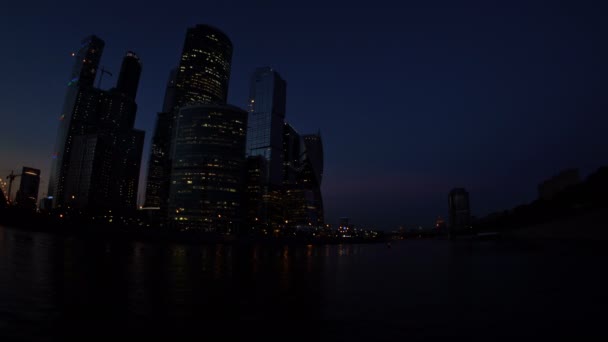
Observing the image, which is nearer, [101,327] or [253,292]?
[101,327]

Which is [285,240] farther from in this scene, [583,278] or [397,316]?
[397,316]

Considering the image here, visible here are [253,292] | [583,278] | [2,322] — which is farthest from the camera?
[583,278]

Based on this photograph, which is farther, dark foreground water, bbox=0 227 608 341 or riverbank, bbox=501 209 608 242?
riverbank, bbox=501 209 608 242

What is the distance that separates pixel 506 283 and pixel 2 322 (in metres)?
37.5

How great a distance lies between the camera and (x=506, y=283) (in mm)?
32656

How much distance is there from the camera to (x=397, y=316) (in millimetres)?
18453

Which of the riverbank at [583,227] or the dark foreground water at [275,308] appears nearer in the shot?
the dark foreground water at [275,308]

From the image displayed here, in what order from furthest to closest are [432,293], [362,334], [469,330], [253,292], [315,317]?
[432,293] → [253,292] → [315,317] → [469,330] → [362,334]

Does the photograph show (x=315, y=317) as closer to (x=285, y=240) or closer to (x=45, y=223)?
(x=45, y=223)

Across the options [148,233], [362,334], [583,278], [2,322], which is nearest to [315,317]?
[362,334]

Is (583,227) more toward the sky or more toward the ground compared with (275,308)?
more toward the sky

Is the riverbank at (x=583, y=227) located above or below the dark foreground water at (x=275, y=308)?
above

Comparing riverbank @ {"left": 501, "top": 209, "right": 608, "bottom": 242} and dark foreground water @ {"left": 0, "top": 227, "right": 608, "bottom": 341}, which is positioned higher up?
riverbank @ {"left": 501, "top": 209, "right": 608, "bottom": 242}

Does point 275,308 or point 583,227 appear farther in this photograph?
point 583,227
